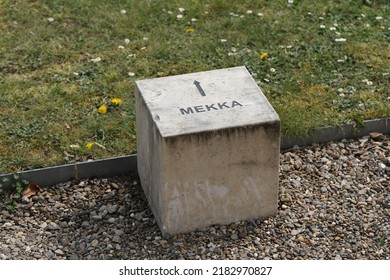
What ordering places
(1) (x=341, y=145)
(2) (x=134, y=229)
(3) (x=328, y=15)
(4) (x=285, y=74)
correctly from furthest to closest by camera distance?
(3) (x=328, y=15) < (4) (x=285, y=74) < (1) (x=341, y=145) < (2) (x=134, y=229)

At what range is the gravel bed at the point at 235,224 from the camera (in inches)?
218

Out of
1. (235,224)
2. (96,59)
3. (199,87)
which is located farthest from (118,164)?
(96,59)

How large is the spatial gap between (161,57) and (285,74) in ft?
3.48

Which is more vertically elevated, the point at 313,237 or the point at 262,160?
the point at 262,160

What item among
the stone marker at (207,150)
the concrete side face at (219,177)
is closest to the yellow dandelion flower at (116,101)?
the stone marker at (207,150)

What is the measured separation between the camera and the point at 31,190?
6.04 meters

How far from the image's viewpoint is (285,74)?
7344 mm

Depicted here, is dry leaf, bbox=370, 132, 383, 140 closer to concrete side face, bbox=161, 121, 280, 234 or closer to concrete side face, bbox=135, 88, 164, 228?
concrete side face, bbox=161, 121, 280, 234

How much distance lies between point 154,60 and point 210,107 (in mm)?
2157

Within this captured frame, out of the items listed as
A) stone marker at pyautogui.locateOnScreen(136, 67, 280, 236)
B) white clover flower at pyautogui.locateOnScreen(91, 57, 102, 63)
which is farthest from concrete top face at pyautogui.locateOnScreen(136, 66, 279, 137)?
white clover flower at pyautogui.locateOnScreen(91, 57, 102, 63)

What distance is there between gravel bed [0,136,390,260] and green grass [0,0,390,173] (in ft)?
1.22

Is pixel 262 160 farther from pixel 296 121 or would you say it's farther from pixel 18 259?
pixel 18 259

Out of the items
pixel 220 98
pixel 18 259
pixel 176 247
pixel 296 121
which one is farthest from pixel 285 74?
pixel 18 259

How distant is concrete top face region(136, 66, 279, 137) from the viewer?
5355 millimetres
